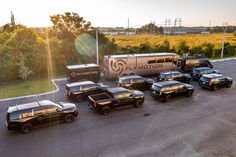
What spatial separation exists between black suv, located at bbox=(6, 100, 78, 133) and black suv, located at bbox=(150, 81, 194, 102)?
23.3 feet

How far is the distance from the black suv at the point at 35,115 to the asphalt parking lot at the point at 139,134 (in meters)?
0.50

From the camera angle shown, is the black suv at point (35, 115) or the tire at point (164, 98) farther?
the tire at point (164, 98)

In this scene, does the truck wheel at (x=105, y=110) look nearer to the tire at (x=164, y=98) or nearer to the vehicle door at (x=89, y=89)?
the vehicle door at (x=89, y=89)

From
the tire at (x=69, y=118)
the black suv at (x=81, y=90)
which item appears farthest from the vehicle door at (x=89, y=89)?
the tire at (x=69, y=118)

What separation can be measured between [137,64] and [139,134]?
547 inches

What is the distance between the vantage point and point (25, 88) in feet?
69.6

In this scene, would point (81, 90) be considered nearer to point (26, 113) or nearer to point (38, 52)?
point (26, 113)

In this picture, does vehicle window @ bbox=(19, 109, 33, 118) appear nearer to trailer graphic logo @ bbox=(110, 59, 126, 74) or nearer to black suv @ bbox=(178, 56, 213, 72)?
trailer graphic logo @ bbox=(110, 59, 126, 74)

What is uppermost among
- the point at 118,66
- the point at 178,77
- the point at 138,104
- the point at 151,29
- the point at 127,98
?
the point at 151,29

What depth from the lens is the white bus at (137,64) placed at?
2378 centimetres

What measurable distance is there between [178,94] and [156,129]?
6.21m

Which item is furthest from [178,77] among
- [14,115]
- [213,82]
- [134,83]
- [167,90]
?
[14,115]

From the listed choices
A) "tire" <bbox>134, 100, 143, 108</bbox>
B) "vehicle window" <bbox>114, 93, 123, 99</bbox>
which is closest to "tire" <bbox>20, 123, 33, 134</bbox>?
"vehicle window" <bbox>114, 93, 123, 99</bbox>

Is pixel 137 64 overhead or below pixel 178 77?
overhead
